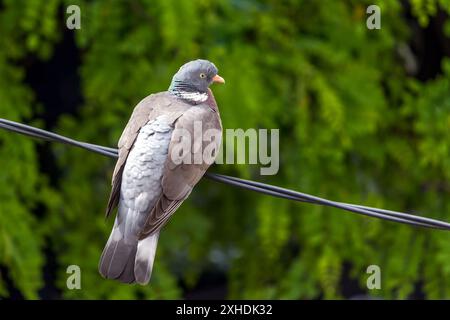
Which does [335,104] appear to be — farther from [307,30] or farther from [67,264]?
[67,264]

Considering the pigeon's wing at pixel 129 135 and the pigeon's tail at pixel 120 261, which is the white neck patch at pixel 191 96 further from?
the pigeon's tail at pixel 120 261

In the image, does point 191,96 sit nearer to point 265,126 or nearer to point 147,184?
point 147,184

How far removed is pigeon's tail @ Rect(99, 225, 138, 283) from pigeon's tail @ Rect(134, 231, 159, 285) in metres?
0.02

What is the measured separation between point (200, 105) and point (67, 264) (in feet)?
6.53

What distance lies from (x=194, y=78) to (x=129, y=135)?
513mm

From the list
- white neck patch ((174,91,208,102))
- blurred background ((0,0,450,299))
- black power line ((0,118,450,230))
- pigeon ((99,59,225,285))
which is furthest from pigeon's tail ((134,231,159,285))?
blurred background ((0,0,450,299))

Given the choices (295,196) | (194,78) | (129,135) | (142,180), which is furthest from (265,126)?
(295,196)

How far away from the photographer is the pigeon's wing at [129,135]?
4.30m

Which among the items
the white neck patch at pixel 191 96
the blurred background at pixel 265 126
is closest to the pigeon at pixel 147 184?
the white neck patch at pixel 191 96

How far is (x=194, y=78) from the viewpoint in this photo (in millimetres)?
4711

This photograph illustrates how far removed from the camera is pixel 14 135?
5.98 m

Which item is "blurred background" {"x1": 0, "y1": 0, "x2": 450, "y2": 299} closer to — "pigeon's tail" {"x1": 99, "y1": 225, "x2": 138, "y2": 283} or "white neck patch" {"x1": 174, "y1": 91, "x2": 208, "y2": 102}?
"white neck patch" {"x1": 174, "y1": 91, "x2": 208, "y2": 102}

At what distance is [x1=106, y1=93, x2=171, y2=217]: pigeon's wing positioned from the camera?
4.30 m

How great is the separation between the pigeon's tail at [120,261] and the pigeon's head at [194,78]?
0.81 meters
